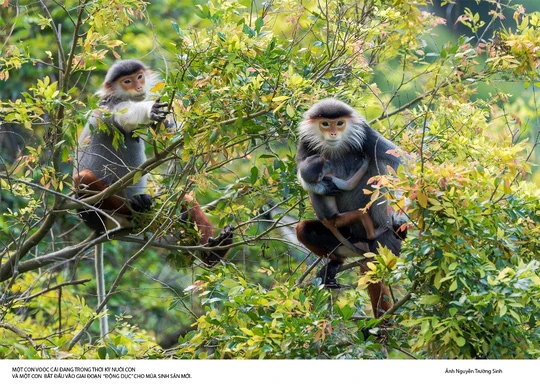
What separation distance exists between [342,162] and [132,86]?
71.7 inches

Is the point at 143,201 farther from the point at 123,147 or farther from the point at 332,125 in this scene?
the point at 332,125

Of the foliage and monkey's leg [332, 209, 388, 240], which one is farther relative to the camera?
monkey's leg [332, 209, 388, 240]

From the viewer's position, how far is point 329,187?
473 centimetres

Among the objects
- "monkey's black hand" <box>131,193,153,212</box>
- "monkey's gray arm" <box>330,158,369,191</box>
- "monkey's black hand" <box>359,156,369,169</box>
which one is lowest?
"monkey's black hand" <box>131,193,153,212</box>

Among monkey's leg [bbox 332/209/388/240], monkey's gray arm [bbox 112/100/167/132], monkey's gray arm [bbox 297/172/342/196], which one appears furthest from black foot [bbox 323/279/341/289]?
monkey's gray arm [bbox 112/100/167/132]

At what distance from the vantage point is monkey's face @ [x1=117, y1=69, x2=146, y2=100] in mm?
5902

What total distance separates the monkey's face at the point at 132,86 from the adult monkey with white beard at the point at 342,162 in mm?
1629

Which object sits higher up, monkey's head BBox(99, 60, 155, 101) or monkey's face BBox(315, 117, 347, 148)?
monkey's face BBox(315, 117, 347, 148)

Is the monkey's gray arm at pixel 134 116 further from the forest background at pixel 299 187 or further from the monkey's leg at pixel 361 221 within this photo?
the monkey's leg at pixel 361 221

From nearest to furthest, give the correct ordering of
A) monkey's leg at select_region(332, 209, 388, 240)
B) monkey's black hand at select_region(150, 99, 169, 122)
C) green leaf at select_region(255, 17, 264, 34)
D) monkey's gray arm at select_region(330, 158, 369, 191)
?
green leaf at select_region(255, 17, 264, 34) < monkey's black hand at select_region(150, 99, 169, 122) < monkey's leg at select_region(332, 209, 388, 240) < monkey's gray arm at select_region(330, 158, 369, 191)

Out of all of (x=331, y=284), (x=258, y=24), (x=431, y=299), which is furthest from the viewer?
(x=331, y=284)

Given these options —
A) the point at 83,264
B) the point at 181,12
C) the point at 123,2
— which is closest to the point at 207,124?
the point at 123,2

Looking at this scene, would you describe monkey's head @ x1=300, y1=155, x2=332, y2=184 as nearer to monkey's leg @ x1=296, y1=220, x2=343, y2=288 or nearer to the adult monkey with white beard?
the adult monkey with white beard

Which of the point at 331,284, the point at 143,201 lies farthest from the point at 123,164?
the point at 331,284
